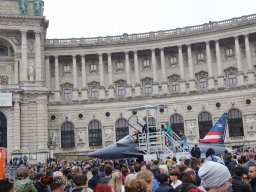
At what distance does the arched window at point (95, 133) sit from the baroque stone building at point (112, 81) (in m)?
0.17

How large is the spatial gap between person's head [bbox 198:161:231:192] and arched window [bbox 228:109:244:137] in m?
55.7

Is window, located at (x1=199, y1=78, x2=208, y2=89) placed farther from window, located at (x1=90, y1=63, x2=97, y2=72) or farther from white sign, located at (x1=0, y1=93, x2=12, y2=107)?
white sign, located at (x1=0, y1=93, x2=12, y2=107)

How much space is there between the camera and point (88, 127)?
64750 millimetres

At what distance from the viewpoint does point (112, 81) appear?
2717 inches

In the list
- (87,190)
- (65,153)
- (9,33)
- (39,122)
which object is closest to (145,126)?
(87,190)

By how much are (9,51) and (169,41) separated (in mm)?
26891

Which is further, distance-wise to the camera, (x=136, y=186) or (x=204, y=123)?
(x=204, y=123)

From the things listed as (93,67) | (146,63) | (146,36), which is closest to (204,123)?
(146,63)

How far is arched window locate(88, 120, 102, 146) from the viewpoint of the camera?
64.0 meters

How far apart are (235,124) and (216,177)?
185 ft

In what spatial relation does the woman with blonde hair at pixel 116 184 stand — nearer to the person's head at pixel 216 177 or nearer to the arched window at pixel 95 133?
the person's head at pixel 216 177

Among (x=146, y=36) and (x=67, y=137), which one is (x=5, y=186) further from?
(x=146, y=36)

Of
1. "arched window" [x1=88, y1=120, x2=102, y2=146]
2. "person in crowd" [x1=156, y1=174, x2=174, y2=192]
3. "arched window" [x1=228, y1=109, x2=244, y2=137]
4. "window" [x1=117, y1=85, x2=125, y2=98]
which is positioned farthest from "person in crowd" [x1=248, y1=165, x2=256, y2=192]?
"window" [x1=117, y1=85, x2=125, y2=98]

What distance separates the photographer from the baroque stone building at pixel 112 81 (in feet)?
191
